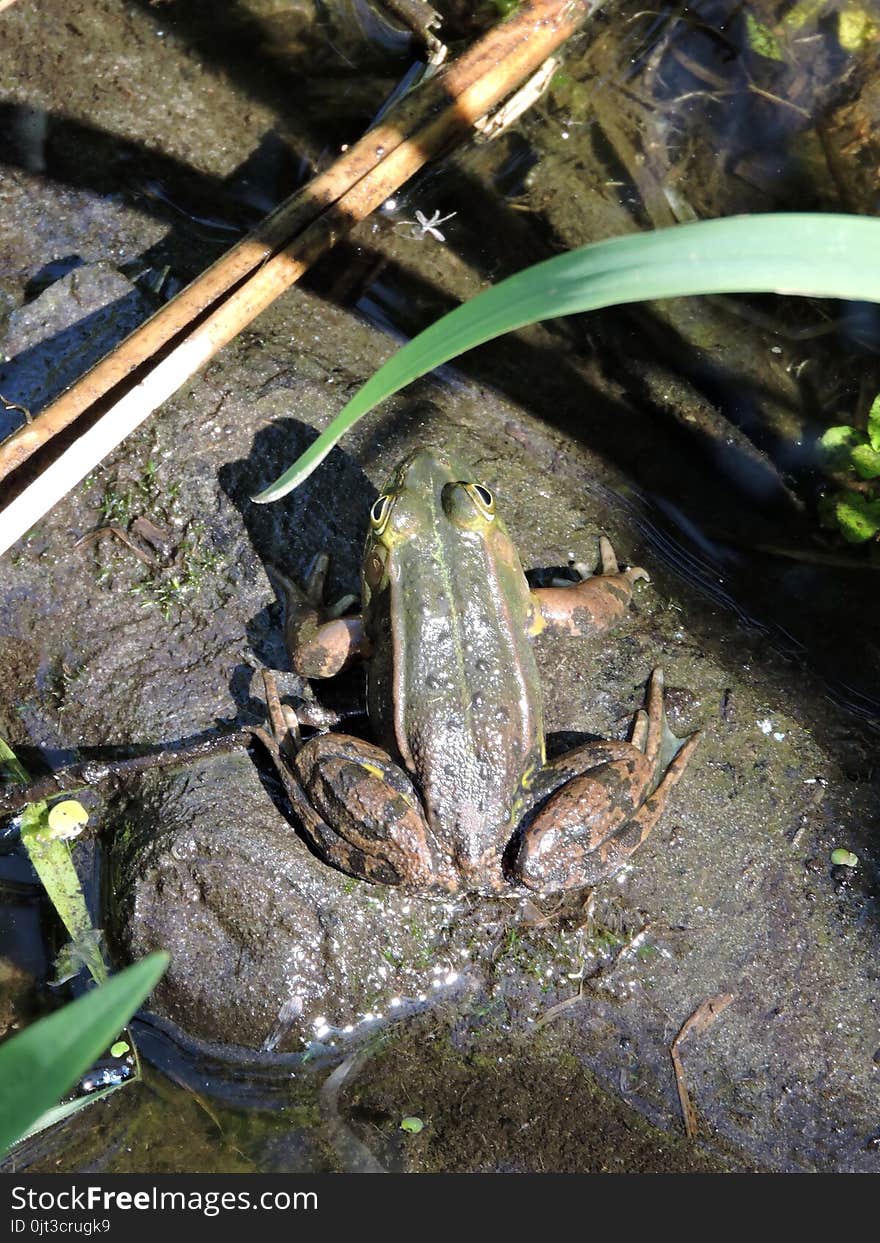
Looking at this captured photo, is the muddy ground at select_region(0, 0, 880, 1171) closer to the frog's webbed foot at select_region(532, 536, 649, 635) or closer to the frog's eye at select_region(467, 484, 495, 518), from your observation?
the frog's webbed foot at select_region(532, 536, 649, 635)

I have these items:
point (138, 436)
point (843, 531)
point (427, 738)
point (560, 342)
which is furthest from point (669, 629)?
point (138, 436)

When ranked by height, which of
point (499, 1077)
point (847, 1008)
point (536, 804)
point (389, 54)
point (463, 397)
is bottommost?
point (847, 1008)

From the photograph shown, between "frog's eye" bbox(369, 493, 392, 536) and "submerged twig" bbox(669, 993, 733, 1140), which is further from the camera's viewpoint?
"frog's eye" bbox(369, 493, 392, 536)

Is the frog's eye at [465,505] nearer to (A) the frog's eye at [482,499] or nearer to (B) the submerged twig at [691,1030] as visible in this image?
(A) the frog's eye at [482,499]

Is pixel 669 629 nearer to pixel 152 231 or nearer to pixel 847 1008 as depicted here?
pixel 847 1008

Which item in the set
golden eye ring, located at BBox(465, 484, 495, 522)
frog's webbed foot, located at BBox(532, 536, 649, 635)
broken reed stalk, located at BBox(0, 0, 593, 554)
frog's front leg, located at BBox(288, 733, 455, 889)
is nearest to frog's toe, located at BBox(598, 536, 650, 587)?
frog's webbed foot, located at BBox(532, 536, 649, 635)

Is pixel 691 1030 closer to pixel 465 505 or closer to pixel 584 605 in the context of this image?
pixel 584 605

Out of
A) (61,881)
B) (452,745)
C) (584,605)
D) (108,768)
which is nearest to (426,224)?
(584,605)
